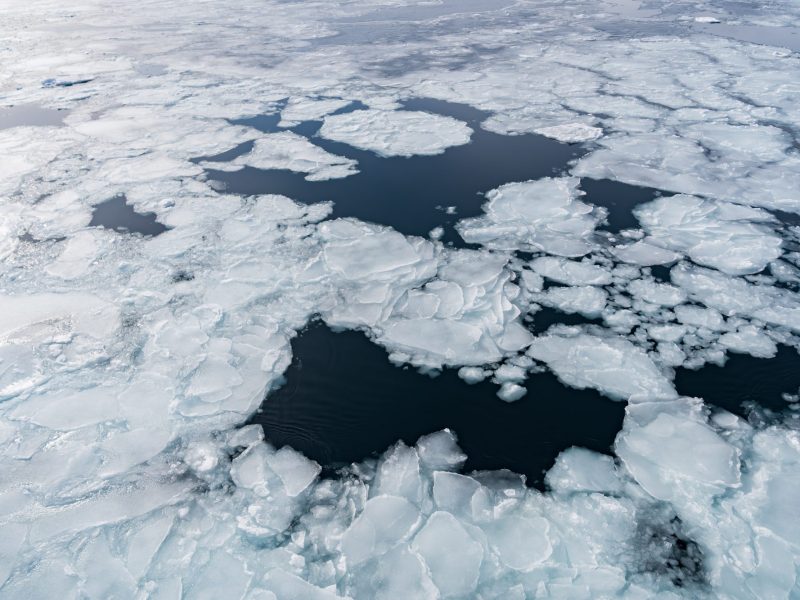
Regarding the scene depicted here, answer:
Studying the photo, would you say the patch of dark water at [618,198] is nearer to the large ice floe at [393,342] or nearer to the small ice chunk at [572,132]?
the large ice floe at [393,342]

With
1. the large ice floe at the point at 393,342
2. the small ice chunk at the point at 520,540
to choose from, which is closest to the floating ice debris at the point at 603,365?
the large ice floe at the point at 393,342

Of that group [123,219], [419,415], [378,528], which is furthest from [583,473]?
[123,219]

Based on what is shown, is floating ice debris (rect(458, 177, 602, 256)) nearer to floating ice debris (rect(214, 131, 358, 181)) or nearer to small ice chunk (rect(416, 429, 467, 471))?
floating ice debris (rect(214, 131, 358, 181))

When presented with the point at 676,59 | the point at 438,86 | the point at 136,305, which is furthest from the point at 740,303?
the point at 676,59

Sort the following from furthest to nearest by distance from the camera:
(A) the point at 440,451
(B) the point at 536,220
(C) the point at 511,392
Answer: (B) the point at 536,220
(C) the point at 511,392
(A) the point at 440,451

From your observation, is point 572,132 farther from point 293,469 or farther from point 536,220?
point 293,469

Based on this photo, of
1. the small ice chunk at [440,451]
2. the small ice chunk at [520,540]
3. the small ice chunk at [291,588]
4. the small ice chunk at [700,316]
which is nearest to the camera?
the small ice chunk at [291,588]
